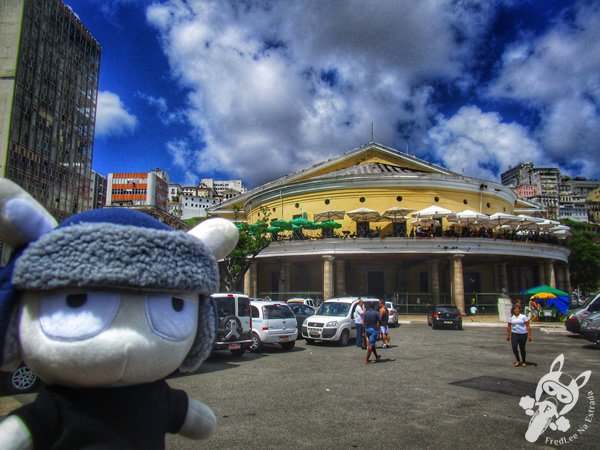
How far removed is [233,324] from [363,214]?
19248 millimetres

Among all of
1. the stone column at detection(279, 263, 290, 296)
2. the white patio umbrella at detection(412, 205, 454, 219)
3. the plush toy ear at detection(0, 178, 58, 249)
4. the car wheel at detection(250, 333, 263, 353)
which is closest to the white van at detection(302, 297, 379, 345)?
the car wheel at detection(250, 333, 263, 353)

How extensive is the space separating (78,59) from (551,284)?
51.3m

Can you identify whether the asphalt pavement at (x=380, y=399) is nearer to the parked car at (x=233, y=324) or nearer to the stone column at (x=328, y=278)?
the parked car at (x=233, y=324)

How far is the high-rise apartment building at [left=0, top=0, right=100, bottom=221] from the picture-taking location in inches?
1489

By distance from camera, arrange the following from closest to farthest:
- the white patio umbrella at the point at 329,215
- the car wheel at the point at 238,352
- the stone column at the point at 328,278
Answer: the car wheel at the point at 238,352
the stone column at the point at 328,278
the white patio umbrella at the point at 329,215

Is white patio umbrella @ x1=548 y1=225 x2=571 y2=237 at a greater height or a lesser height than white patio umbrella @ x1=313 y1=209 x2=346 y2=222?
lesser

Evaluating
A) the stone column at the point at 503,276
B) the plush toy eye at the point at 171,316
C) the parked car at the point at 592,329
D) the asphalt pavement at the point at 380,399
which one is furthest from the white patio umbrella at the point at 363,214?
the plush toy eye at the point at 171,316

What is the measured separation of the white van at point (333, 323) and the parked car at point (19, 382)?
30.7 feet

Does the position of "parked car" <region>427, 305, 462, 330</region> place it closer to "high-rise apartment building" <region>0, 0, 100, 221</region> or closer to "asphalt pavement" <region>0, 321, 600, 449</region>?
"asphalt pavement" <region>0, 321, 600, 449</region>

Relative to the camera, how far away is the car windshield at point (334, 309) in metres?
16.2

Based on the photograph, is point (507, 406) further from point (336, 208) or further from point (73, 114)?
point (73, 114)

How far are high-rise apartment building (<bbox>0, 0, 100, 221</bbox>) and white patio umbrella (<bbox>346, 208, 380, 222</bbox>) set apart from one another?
1108 inches

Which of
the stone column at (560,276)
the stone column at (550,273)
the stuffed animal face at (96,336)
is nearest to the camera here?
the stuffed animal face at (96,336)

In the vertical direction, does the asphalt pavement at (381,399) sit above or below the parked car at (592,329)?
below
